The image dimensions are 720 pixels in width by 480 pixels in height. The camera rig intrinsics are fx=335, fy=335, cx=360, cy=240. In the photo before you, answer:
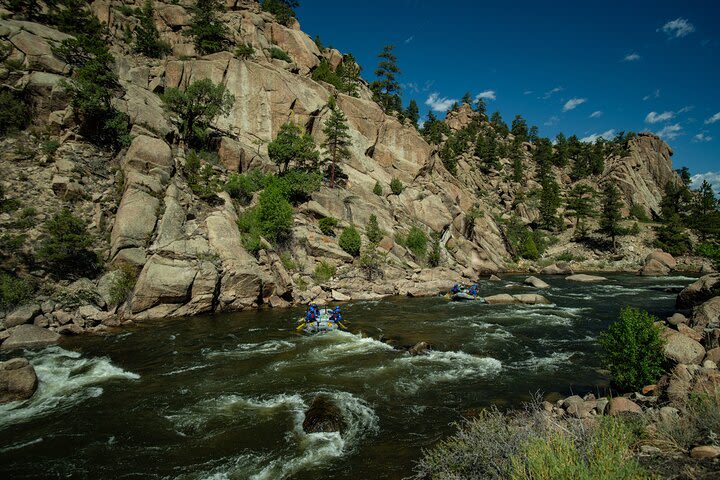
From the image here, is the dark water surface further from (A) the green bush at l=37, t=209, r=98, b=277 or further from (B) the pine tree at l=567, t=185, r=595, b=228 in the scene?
(B) the pine tree at l=567, t=185, r=595, b=228

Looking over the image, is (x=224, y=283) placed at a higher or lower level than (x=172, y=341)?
higher

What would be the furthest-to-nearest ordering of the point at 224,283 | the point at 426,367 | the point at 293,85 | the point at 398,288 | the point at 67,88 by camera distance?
the point at 293,85, the point at 398,288, the point at 67,88, the point at 224,283, the point at 426,367

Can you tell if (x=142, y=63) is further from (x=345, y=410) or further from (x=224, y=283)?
(x=345, y=410)

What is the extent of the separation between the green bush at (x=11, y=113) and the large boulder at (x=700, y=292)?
57925mm

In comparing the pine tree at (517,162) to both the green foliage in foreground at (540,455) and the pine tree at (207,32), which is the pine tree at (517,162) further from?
the green foliage in foreground at (540,455)

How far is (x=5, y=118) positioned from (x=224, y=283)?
2523 cm

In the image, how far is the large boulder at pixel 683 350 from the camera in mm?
11820

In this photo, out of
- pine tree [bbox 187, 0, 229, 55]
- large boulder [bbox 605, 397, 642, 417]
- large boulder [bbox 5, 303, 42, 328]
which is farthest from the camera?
pine tree [bbox 187, 0, 229, 55]

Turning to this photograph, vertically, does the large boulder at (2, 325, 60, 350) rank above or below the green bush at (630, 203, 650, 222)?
below

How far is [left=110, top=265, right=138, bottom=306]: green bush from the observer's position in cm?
2473

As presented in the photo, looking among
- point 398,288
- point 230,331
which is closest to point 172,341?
point 230,331

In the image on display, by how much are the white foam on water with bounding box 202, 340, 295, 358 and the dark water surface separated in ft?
0.46

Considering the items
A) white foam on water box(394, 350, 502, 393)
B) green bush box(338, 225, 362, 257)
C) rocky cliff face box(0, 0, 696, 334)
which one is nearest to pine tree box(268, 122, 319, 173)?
rocky cliff face box(0, 0, 696, 334)

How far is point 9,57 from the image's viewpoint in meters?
33.7
